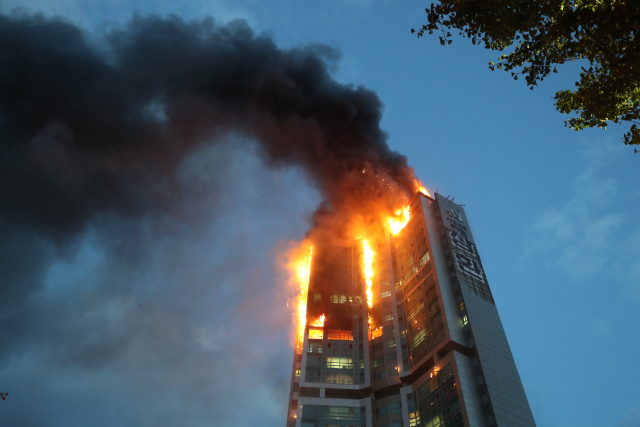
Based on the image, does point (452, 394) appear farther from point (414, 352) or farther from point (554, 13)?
point (554, 13)

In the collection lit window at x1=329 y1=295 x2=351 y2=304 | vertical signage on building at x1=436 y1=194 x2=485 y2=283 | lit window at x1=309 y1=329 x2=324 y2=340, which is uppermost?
vertical signage on building at x1=436 y1=194 x2=485 y2=283

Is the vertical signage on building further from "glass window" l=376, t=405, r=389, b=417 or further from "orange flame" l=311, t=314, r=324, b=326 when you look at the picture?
"orange flame" l=311, t=314, r=324, b=326

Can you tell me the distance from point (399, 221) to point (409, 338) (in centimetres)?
2736

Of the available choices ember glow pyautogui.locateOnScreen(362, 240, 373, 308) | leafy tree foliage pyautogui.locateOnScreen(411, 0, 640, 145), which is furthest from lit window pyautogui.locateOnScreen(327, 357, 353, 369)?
leafy tree foliage pyautogui.locateOnScreen(411, 0, 640, 145)

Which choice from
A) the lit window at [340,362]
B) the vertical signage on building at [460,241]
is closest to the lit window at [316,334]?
the lit window at [340,362]

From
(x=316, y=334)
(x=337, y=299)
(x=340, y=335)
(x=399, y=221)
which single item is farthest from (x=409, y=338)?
(x=399, y=221)

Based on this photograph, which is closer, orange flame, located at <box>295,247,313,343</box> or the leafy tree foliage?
the leafy tree foliage

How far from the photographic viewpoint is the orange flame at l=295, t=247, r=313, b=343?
95312mm

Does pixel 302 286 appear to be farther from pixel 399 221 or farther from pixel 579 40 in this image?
pixel 579 40

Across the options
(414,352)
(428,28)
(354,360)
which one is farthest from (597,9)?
(354,360)

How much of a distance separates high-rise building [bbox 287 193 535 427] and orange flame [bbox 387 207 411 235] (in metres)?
1.68

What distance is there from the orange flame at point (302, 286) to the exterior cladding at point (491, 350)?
31799mm

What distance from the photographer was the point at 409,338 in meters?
82.4

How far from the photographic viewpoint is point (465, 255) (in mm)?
86625
